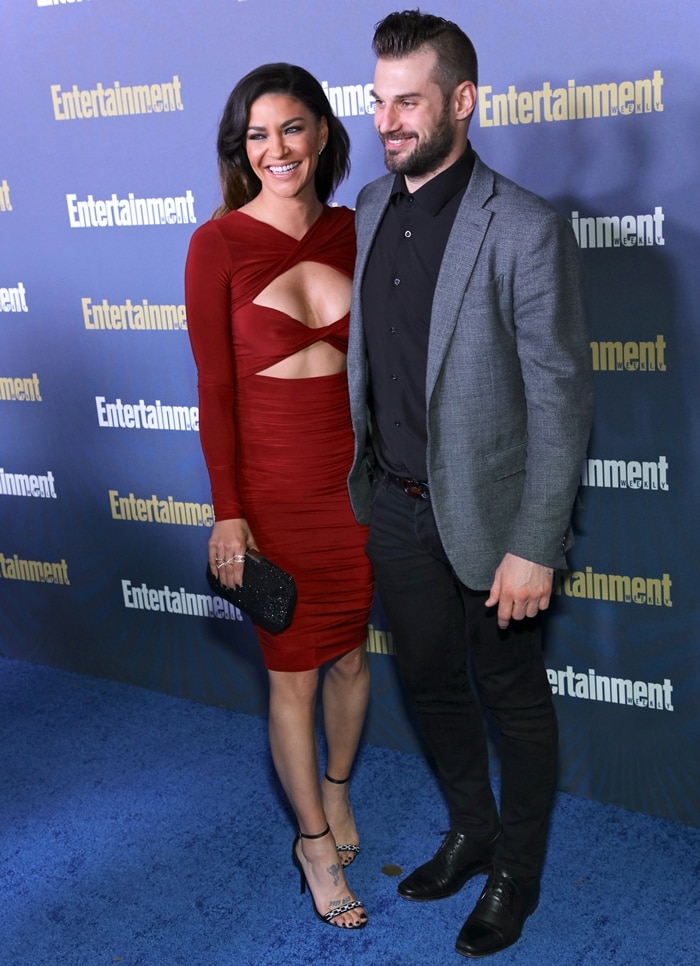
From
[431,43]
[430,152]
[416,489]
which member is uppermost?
[431,43]

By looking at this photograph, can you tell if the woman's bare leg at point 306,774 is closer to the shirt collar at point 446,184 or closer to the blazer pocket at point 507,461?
the blazer pocket at point 507,461

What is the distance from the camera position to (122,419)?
362cm

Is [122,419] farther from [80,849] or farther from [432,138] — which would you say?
[432,138]

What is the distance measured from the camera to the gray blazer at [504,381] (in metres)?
2.08

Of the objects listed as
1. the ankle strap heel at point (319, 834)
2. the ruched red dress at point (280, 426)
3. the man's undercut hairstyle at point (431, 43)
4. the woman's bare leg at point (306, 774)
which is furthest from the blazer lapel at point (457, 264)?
the ankle strap heel at point (319, 834)

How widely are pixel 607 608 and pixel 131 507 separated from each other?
63.4 inches

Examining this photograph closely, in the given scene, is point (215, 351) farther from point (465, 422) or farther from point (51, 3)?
point (51, 3)

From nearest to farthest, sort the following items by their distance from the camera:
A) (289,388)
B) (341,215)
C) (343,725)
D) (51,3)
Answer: (289,388) < (341,215) < (343,725) < (51,3)

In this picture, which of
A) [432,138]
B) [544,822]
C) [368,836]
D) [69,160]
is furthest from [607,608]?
[69,160]

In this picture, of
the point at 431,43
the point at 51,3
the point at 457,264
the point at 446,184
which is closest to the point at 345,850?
the point at 457,264

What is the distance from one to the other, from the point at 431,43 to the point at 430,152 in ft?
0.63

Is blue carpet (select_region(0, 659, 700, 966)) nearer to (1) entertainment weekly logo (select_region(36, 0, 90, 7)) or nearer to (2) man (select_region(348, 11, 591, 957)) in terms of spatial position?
(2) man (select_region(348, 11, 591, 957))

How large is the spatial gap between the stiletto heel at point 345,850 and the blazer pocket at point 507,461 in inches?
40.5

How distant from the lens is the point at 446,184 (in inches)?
86.7
